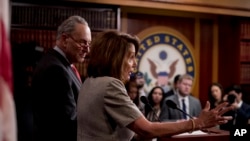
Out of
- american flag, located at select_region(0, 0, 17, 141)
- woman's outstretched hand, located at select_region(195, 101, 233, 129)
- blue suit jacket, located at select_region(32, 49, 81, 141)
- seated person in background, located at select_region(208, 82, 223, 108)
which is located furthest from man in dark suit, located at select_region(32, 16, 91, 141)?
seated person in background, located at select_region(208, 82, 223, 108)

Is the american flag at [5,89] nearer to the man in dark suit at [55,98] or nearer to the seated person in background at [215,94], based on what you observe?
the man in dark suit at [55,98]

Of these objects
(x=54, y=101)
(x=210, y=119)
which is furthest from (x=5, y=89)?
(x=54, y=101)

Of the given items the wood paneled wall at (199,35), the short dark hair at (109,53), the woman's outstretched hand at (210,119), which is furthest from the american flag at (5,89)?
the wood paneled wall at (199,35)

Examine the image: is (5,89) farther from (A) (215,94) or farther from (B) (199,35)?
(B) (199,35)

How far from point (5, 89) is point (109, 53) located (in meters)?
0.64

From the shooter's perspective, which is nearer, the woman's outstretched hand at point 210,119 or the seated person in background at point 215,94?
the woman's outstretched hand at point 210,119

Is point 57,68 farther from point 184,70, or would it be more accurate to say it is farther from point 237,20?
point 237,20

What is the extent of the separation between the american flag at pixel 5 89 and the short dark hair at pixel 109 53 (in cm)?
60

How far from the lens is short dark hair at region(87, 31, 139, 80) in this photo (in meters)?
Result: 1.48

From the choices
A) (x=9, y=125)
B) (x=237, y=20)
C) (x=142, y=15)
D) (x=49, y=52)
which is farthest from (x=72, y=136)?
(x=237, y=20)

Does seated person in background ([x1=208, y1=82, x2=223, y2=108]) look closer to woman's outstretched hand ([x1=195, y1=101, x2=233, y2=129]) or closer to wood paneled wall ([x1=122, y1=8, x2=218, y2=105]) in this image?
wood paneled wall ([x1=122, y1=8, x2=218, y2=105])

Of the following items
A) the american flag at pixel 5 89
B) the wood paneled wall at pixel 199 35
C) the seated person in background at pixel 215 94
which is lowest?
the seated person in background at pixel 215 94

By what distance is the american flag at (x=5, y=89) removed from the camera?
0.88 metres

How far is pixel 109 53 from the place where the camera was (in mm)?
1481
